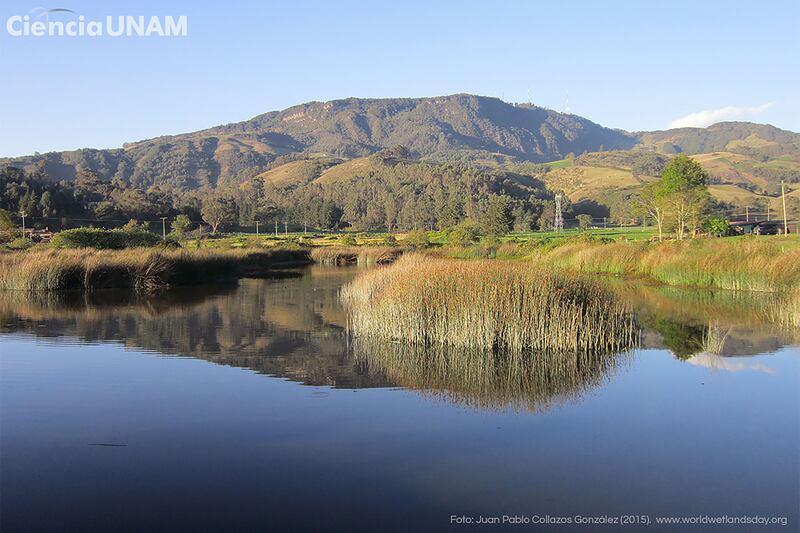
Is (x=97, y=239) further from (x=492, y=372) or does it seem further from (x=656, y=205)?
(x=656, y=205)

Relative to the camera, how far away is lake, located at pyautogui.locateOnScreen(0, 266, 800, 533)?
6.95 m

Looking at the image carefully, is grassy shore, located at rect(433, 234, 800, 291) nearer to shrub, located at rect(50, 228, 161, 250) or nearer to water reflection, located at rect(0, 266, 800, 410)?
water reflection, located at rect(0, 266, 800, 410)

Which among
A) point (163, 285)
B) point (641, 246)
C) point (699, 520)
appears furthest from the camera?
point (641, 246)

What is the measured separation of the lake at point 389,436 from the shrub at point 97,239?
938 inches

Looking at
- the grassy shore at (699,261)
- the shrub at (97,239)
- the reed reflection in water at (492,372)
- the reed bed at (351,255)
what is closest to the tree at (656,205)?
the grassy shore at (699,261)

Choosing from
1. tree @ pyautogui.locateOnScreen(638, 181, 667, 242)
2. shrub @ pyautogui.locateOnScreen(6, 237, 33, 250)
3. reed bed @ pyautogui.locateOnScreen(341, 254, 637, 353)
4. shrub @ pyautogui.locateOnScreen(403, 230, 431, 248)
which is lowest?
reed bed @ pyautogui.locateOnScreen(341, 254, 637, 353)

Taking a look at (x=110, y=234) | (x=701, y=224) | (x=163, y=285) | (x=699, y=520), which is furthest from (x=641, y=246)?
(x=699, y=520)

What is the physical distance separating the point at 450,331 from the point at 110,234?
3253 centimetres

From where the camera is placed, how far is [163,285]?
32.9m

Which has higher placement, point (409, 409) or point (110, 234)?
point (110, 234)

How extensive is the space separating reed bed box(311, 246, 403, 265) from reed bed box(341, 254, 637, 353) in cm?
3689

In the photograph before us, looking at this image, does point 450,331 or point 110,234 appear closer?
point 450,331

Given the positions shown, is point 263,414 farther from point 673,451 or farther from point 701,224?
point 701,224

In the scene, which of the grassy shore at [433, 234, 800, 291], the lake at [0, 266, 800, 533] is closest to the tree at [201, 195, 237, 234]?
the grassy shore at [433, 234, 800, 291]
